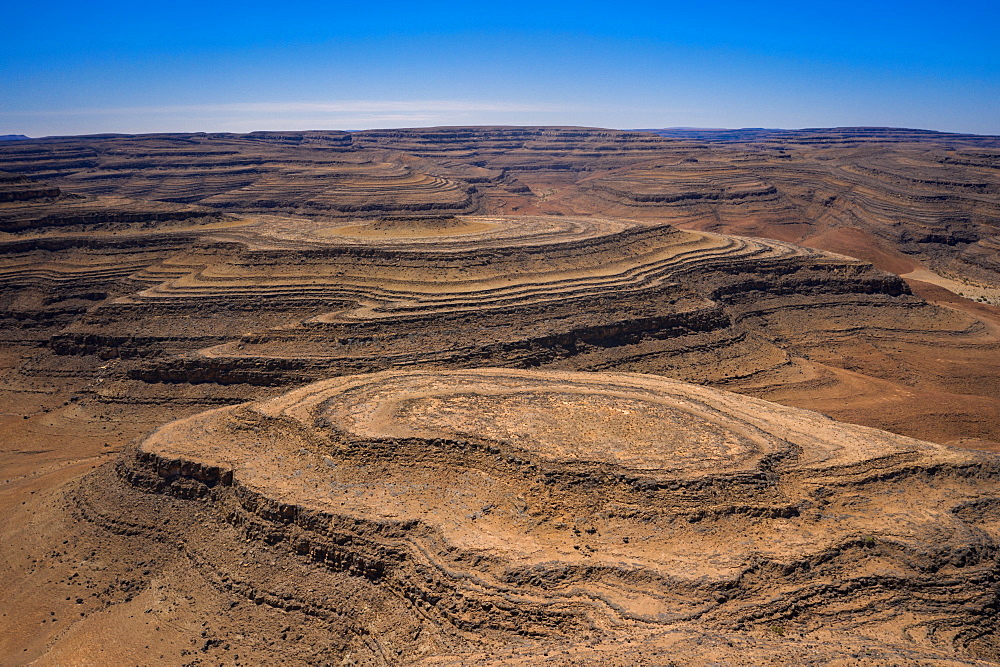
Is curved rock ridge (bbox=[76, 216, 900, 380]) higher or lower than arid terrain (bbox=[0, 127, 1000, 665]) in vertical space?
higher

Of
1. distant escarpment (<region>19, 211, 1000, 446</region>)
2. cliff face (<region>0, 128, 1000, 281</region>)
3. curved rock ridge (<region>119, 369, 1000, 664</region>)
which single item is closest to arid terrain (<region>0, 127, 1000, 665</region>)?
curved rock ridge (<region>119, 369, 1000, 664</region>)

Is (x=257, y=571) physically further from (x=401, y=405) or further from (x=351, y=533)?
Result: (x=401, y=405)

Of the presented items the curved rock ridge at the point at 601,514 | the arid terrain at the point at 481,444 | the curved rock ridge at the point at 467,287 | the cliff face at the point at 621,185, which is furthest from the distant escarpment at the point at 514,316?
the cliff face at the point at 621,185

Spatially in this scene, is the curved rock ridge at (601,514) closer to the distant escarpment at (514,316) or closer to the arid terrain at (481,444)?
the arid terrain at (481,444)

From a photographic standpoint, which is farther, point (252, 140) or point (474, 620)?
point (252, 140)

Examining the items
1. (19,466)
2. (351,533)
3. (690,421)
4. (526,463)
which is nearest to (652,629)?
(526,463)

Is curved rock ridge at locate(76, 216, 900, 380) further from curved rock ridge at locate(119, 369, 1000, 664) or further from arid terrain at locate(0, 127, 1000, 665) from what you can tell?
curved rock ridge at locate(119, 369, 1000, 664)
